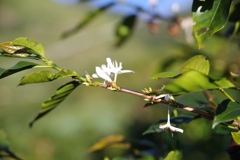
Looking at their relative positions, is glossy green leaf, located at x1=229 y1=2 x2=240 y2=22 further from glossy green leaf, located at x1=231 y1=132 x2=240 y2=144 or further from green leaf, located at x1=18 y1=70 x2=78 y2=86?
green leaf, located at x1=18 y1=70 x2=78 y2=86

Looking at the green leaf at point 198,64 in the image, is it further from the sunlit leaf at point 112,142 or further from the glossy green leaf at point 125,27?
the glossy green leaf at point 125,27

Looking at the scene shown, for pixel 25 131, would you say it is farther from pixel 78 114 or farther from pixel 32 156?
pixel 78 114

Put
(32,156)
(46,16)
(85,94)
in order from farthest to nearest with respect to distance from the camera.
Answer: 1. (46,16)
2. (85,94)
3. (32,156)

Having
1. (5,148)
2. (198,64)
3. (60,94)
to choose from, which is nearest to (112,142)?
(5,148)

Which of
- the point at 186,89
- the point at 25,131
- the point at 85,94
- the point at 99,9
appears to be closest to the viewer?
the point at 186,89

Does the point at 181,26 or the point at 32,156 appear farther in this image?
the point at 32,156

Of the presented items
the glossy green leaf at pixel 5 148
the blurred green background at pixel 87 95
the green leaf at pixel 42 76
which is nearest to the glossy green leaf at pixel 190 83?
the green leaf at pixel 42 76

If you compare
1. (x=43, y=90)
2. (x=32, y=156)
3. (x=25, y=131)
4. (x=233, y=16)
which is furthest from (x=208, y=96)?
(x=43, y=90)

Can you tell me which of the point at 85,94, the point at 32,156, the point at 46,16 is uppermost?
the point at 46,16

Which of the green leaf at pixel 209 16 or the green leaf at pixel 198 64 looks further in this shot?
the green leaf at pixel 209 16
